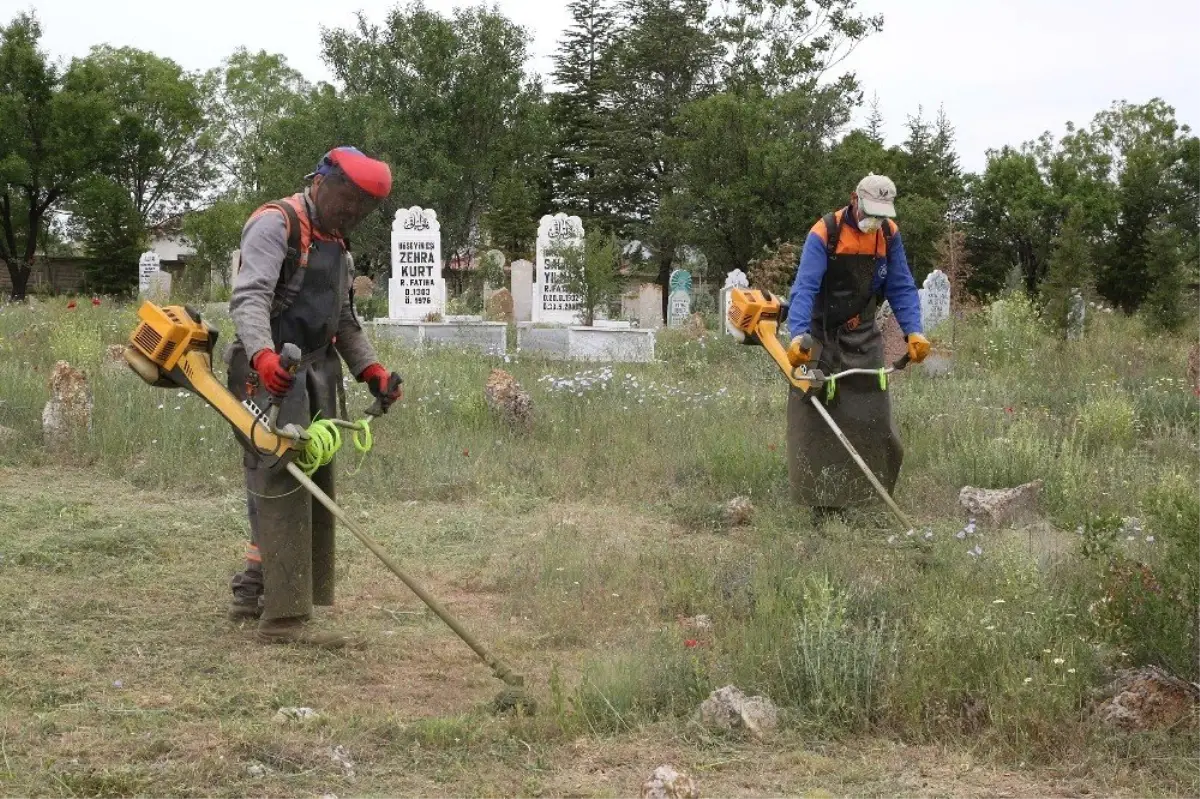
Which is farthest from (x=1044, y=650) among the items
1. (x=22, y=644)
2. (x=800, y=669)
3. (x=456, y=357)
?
(x=456, y=357)

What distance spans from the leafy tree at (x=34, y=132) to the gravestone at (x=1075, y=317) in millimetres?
30703

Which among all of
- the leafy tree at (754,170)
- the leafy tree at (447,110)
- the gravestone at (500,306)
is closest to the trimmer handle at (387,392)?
the gravestone at (500,306)

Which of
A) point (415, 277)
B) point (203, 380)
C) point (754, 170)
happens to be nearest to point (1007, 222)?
point (754, 170)

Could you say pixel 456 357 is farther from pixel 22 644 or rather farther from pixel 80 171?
pixel 80 171

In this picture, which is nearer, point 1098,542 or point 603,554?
point 1098,542

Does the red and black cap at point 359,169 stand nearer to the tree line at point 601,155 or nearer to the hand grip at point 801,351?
the hand grip at point 801,351

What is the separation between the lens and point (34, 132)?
131 ft

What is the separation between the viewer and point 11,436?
10023 mm

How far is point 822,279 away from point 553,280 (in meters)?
11.9

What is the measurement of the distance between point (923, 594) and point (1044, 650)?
3.08 feet

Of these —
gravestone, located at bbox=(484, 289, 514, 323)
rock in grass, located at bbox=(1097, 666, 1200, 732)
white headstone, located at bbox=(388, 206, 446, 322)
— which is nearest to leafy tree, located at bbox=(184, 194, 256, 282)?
gravestone, located at bbox=(484, 289, 514, 323)

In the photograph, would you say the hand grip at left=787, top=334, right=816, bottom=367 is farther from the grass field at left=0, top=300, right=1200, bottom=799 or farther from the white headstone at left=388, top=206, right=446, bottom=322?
the white headstone at left=388, top=206, right=446, bottom=322

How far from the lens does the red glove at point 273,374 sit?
5.00 metres

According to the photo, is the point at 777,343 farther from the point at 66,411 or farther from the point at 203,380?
the point at 66,411
